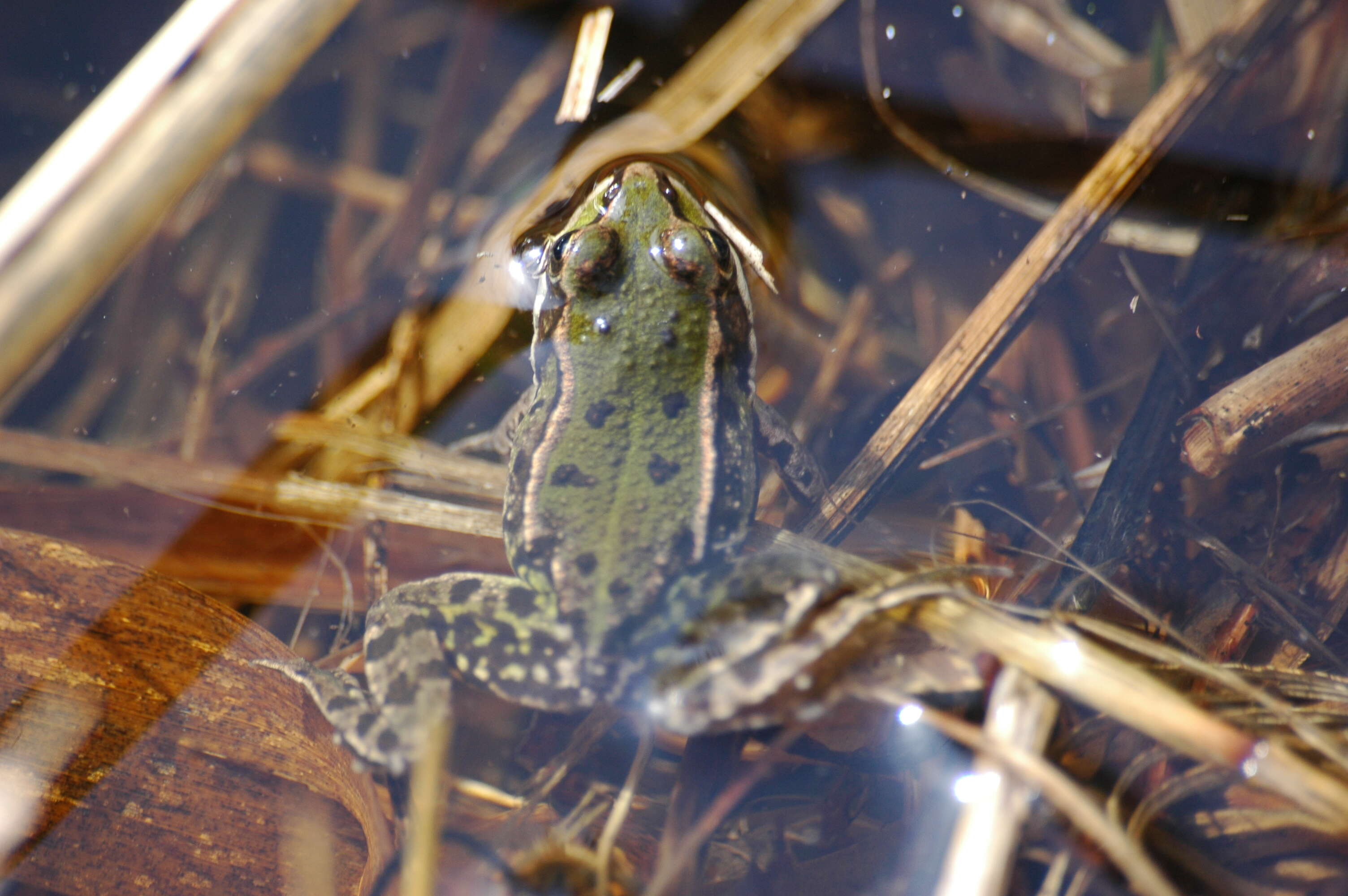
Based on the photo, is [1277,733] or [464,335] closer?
[1277,733]

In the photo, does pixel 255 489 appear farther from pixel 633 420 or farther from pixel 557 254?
pixel 633 420

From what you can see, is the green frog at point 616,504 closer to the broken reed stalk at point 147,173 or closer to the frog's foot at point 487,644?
the frog's foot at point 487,644

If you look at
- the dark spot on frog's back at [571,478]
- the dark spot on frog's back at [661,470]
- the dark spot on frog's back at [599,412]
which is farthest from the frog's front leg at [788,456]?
the dark spot on frog's back at [571,478]

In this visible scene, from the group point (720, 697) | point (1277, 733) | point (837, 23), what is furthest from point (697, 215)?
point (1277, 733)

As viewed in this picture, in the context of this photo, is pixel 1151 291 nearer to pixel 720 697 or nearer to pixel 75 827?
pixel 720 697

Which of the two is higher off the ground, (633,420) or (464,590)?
(633,420)

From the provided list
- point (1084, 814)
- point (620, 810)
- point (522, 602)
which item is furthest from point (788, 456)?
point (1084, 814)

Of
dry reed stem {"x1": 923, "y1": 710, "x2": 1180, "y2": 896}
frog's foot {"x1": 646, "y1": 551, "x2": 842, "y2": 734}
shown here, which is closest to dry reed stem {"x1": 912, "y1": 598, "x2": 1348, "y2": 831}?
dry reed stem {"x1": 923, "y1": 710, "x2": 1180, "y2": 896}
